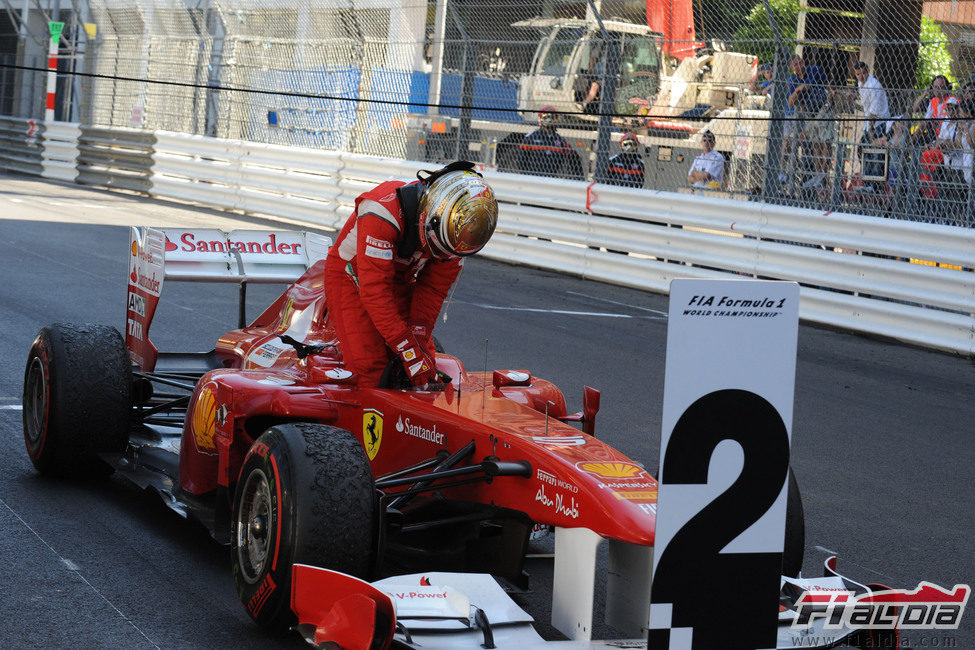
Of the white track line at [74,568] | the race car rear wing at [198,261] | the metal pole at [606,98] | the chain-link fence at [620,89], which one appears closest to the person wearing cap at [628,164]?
the chain-link fence at [620,89]

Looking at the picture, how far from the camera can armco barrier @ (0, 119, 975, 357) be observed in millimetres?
11352

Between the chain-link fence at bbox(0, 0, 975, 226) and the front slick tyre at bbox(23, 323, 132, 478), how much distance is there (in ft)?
24.8

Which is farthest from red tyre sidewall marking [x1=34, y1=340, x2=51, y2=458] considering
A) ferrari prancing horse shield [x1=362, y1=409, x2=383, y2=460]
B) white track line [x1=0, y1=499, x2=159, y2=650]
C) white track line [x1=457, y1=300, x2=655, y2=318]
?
white track line [x1=457, y1=300, x2=655, y2=318]

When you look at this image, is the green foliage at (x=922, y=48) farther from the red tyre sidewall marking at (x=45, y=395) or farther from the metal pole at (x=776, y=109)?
the red tyre sidewall marking at (x=45, y=395)

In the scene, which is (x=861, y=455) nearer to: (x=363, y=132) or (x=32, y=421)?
(x=32, y=421)

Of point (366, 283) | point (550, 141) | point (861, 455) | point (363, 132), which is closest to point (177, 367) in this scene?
point (366, 283)

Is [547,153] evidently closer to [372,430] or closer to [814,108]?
[814,108]

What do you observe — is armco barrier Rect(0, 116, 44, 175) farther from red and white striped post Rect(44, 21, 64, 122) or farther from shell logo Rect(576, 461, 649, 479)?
shell logo Rect(576, 461, 649, 479)

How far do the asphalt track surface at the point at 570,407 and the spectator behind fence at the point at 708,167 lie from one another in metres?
1.41

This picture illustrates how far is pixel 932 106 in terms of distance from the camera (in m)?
11.4

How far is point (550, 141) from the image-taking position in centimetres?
1546

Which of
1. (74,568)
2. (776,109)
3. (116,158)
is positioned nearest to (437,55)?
(776,109)

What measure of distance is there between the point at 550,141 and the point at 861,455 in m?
8.78

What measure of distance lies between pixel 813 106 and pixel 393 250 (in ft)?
26.5
